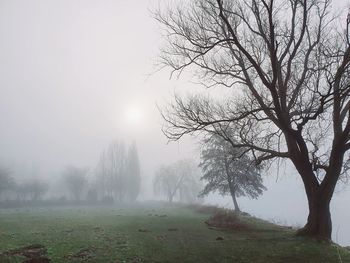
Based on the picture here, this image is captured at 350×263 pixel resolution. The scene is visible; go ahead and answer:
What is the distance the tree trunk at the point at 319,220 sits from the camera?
1584 centimetres

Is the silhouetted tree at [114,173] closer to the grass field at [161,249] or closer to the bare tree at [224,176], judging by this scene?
the bare tree at [224,176]

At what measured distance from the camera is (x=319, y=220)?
16.0 meters

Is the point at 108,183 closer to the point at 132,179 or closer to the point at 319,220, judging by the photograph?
the point at 132,179

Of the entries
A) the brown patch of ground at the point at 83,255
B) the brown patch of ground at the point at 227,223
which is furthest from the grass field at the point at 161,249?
the brown patch of ground at the point at 227,223

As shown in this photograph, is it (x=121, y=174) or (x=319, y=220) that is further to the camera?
(x=121, y=174)

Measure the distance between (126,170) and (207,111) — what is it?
8059cm

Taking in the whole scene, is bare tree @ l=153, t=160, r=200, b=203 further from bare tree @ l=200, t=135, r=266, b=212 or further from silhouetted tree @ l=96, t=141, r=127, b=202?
bare tree @ l=200, t=135, r=266, b=212

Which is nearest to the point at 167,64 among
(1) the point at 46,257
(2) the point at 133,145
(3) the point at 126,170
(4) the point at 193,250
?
(4) the point at 193,250

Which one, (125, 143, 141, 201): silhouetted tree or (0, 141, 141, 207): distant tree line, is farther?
(125, 143, 141, 201): silhouetted tree

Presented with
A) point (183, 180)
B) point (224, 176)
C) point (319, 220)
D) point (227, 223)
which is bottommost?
A: point (227, 223)

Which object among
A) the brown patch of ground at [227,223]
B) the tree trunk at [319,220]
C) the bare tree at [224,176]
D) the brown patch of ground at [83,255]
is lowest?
the brown patch of ground at [83,255]

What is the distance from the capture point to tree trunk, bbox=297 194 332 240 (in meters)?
15.8

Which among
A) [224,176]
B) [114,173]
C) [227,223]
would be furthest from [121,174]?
[227,223]

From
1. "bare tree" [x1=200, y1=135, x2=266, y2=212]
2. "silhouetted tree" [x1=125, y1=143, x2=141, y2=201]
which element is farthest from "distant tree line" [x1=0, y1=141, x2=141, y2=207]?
"bare tree" [x1=200, y1=135, x2=266, y2=212]
